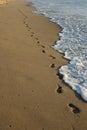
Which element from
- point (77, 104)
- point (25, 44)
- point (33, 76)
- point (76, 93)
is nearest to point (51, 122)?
point (77, 104)

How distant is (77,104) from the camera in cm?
514

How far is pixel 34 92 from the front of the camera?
5387mm

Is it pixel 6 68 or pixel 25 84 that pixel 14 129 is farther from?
pixel 6 68

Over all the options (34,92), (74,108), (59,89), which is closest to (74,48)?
(59,89)

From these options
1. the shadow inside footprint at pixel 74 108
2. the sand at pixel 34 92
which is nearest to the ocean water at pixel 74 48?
the sand at pixel 34 92

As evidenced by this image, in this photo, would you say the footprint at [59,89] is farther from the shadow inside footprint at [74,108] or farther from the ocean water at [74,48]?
the shadow inside footprint at [74,108]

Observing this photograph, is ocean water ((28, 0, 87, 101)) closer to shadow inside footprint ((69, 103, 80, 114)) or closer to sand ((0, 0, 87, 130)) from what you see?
sand ((0, 0, 87, 130))

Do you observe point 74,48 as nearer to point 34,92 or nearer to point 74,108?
point 34,92

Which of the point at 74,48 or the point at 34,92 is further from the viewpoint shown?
the point at 74,48

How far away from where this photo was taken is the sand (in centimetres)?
446

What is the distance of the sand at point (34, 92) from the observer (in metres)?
4.46

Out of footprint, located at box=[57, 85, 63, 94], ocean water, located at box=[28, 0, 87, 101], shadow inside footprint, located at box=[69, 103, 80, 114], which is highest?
shadow inside footprint, located at box=[69, 103, 80, 114]

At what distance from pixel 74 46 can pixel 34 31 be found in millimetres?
2590

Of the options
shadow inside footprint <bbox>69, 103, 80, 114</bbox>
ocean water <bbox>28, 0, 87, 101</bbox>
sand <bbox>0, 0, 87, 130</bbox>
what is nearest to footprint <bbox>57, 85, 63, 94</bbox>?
sand <bbox>0, 0, 87, 130</bbox>
